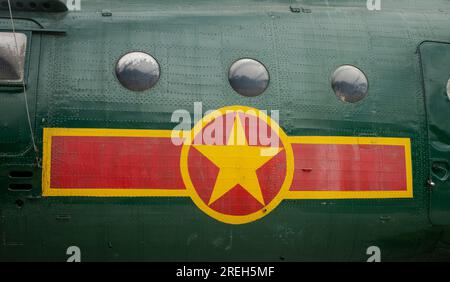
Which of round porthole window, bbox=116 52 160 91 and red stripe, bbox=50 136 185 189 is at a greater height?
round porthole window, bbox=116 52 160 91


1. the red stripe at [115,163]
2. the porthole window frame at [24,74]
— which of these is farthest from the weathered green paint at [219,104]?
the red stripe at [115,163]

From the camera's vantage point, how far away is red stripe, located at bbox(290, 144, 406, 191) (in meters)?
8.38

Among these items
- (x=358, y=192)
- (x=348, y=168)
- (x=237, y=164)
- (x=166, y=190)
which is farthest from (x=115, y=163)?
(x=358, y=192)

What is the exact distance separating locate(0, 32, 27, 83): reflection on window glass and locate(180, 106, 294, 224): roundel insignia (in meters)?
2.08

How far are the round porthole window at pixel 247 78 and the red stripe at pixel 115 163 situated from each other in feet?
3.58

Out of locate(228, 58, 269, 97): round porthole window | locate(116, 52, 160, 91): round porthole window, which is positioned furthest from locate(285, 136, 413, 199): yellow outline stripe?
locate(116, 52, 160, 91): round porthole window

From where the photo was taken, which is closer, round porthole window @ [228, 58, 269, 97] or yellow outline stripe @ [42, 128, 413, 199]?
yellow outline stripe @ [42, 128, 413, 199]

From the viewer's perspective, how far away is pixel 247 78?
844 centimetres

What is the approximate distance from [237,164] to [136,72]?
162 centimetres

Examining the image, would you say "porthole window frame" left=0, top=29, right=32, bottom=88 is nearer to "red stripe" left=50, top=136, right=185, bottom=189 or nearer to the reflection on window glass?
the reflection on window glass

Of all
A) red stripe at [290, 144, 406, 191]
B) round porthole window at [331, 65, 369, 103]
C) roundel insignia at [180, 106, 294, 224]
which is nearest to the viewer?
roundel insignia at [180, 106, 294, 224]

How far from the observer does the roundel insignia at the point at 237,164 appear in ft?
26.6

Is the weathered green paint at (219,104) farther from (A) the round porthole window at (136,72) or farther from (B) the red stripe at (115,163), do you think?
(B) the red stripe at (115,163)

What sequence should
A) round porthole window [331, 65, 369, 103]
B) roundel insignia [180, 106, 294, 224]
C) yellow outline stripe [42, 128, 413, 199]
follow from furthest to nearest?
round porthole window [331, 65, 369, 103] → roundel insignia [180, 106, 294, 224] → yellow outline stripe [42, 128, 413, 199]
